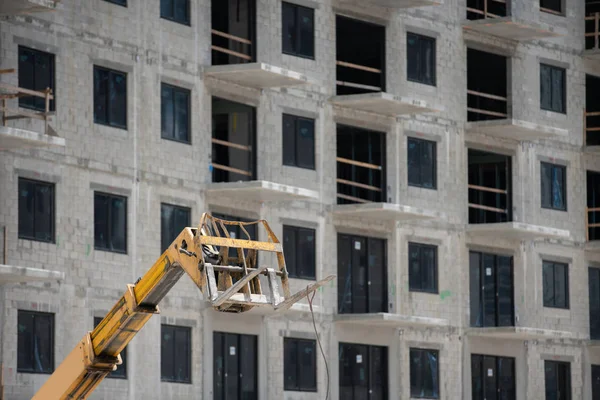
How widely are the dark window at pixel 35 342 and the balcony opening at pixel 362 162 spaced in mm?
15617

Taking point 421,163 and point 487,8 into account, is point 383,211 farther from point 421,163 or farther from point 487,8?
point 487,8

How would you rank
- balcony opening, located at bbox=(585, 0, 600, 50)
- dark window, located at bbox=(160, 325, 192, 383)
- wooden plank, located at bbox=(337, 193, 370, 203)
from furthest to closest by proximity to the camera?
balcony opening, located at bbox=(585, 0, 600, 50) < wooden plank, located at bbox=(337, 193, 370, 203) < dark window, located at bbox=(160, 325, 192, 383)

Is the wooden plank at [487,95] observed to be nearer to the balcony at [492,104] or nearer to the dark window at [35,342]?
the balcony at [492,104]

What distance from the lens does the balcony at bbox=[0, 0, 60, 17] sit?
42.1 meters

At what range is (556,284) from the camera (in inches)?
2477

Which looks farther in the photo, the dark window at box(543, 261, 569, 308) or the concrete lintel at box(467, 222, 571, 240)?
the dark window at box(543, 261, 569, 308)

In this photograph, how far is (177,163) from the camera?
1923 inches

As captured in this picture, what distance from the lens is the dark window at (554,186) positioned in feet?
207

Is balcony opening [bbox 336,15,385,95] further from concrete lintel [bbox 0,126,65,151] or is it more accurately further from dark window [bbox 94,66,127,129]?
concrete lintel [bbox 0,126,65,151]

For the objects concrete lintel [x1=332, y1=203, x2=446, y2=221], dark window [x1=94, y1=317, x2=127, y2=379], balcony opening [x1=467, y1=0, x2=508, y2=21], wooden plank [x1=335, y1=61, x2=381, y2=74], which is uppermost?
balcony opening [x1=467, y1=0, x2=508, y2=21]

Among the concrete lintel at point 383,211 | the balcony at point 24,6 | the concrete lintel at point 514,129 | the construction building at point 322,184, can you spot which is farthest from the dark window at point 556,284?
the balcony at point 24,6

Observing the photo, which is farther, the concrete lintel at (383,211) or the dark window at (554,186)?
the dark window at (554,186)

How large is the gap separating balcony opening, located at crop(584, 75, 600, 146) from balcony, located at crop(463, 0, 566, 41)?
376 centimetres

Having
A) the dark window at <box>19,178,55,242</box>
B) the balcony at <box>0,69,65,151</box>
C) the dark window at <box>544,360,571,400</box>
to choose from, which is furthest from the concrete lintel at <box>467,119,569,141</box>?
the balcony at <box>0,69,65,151</box>
